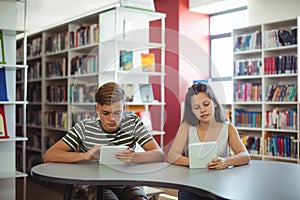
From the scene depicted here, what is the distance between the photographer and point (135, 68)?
12.7ft

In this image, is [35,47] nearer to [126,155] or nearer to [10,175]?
[10,175]

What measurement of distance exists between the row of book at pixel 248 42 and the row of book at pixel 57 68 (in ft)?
6.80

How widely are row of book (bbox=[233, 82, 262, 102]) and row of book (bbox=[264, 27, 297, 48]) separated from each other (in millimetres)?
476

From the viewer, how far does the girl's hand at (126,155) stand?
6.25ft

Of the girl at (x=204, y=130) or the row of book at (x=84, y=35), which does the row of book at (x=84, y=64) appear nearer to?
the row of book at (x=84, y=35)

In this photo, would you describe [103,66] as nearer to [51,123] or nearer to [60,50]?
[60,50]

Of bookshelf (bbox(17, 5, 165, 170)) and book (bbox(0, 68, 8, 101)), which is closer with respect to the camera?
book (bbox(0, 68, 8, 101))

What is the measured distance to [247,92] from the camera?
15.1 ft

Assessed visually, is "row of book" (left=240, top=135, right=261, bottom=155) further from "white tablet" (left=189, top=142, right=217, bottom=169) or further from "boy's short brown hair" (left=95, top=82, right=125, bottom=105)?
"boy's short brown hair" (left=95, top=82, right=125, bottom=105)

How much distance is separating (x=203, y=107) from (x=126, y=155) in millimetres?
445

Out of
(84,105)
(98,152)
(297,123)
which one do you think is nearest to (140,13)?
(84,105)

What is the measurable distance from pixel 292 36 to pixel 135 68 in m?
1.70

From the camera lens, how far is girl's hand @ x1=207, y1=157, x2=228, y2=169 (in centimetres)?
185

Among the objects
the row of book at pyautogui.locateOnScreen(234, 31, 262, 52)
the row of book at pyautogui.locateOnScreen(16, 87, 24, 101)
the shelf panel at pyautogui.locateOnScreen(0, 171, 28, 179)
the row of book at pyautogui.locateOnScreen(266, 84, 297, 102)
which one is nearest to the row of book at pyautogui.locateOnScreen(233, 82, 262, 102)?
the row of book at pyautogui.locateOnScreen(266, 84, 297, 102)
